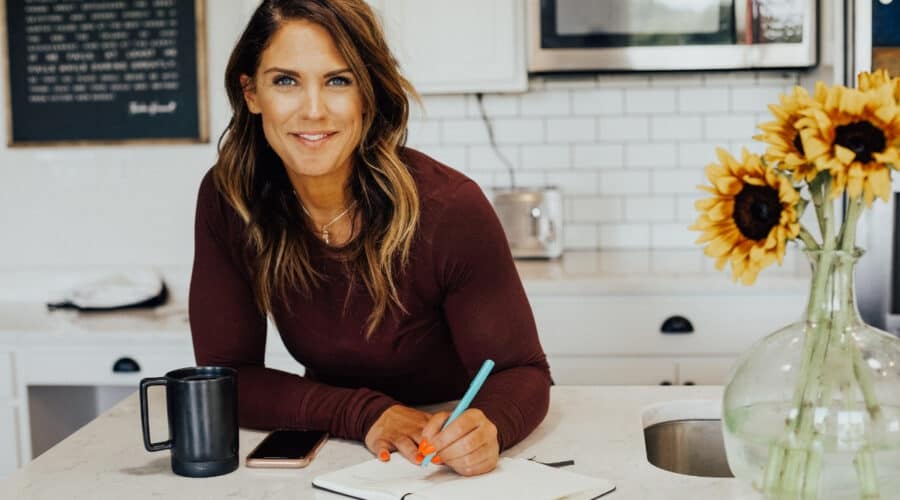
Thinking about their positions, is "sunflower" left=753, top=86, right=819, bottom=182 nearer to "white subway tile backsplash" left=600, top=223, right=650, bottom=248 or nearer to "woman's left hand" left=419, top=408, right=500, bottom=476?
"woman's left hand" left=419, top=408, right=500, bottom=476

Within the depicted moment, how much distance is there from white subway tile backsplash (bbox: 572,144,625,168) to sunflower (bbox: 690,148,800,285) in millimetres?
2411

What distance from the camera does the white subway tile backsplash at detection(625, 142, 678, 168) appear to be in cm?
332

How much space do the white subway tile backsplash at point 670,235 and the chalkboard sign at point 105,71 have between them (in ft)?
5.04

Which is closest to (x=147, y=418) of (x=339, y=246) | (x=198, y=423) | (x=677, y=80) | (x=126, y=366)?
(x=198, y=423)

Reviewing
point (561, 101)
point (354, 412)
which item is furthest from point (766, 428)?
point (561, 101)

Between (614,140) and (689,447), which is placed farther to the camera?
(614,140)

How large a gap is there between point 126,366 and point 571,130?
A: 5.21 ft

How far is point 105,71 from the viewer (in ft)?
10.9

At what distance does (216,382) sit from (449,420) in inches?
11.4

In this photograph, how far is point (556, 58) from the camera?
299 cm

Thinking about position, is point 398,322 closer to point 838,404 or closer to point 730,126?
point 838,404

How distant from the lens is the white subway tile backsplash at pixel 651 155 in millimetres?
3318

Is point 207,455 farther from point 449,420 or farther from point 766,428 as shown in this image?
point 766,428

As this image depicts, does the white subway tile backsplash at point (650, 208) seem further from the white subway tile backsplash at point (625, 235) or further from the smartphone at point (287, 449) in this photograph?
the smartphone at point (287, 449)
